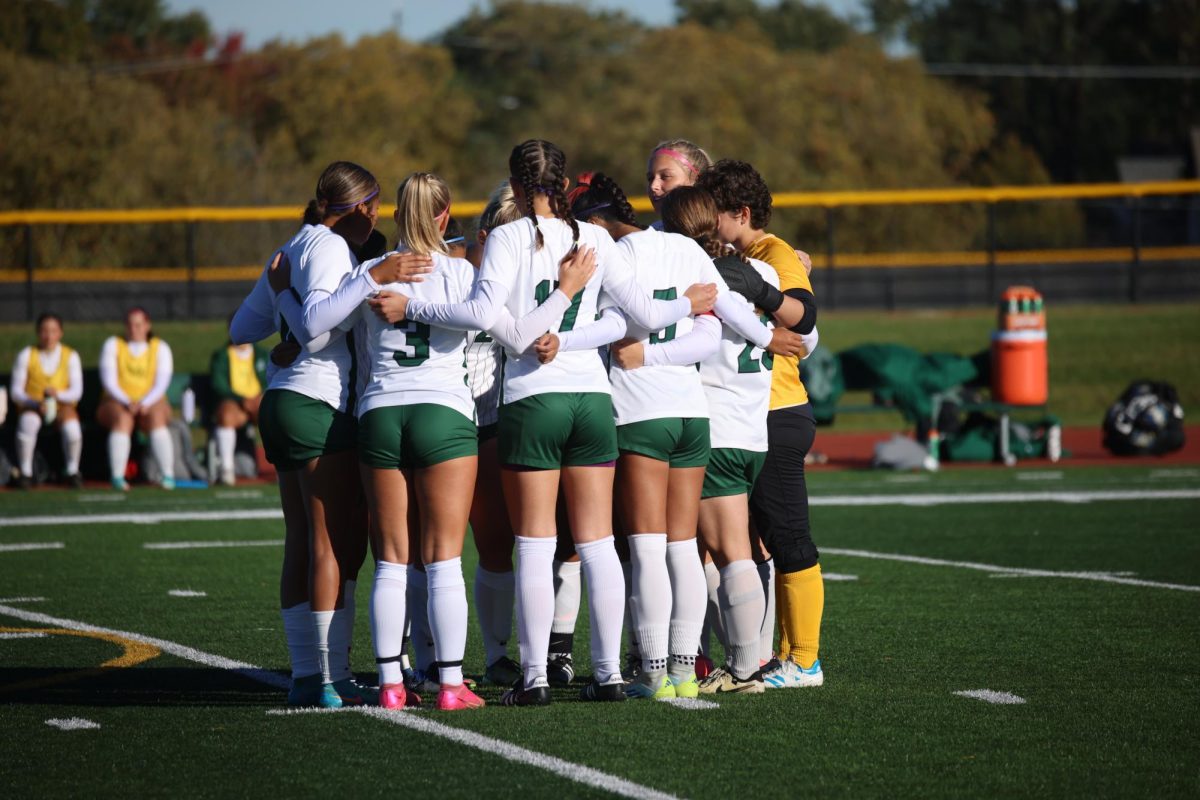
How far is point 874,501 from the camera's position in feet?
43.0

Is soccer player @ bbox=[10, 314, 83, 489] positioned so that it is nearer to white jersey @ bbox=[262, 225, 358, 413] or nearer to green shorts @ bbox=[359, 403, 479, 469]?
white jersey @ bbox=[262, 225, 358, 413]

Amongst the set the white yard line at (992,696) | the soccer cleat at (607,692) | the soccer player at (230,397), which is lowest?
the white yard line at (992,696)

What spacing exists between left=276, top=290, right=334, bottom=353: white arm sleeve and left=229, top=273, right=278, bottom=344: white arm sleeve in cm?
17

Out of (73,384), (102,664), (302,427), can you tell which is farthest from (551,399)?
(73,384)

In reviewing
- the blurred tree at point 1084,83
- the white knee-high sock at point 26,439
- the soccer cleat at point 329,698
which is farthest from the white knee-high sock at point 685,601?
the blurred tree at point 1084,83

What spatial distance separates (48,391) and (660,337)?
10478 mm

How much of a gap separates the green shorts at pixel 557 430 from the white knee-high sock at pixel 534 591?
274 millimetres

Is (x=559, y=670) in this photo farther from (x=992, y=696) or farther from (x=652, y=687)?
(x=992, y=696)

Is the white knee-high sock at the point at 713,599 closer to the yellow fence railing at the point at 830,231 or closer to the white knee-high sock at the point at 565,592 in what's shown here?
the white knee-high sock at the point at 565,592

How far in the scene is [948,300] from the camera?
27.3m

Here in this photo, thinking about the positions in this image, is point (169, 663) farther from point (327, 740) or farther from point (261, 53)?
point (261, 53)

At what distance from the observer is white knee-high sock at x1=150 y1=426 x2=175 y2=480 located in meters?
14.6

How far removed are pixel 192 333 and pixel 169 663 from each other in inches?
678

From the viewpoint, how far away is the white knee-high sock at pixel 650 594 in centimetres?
540
